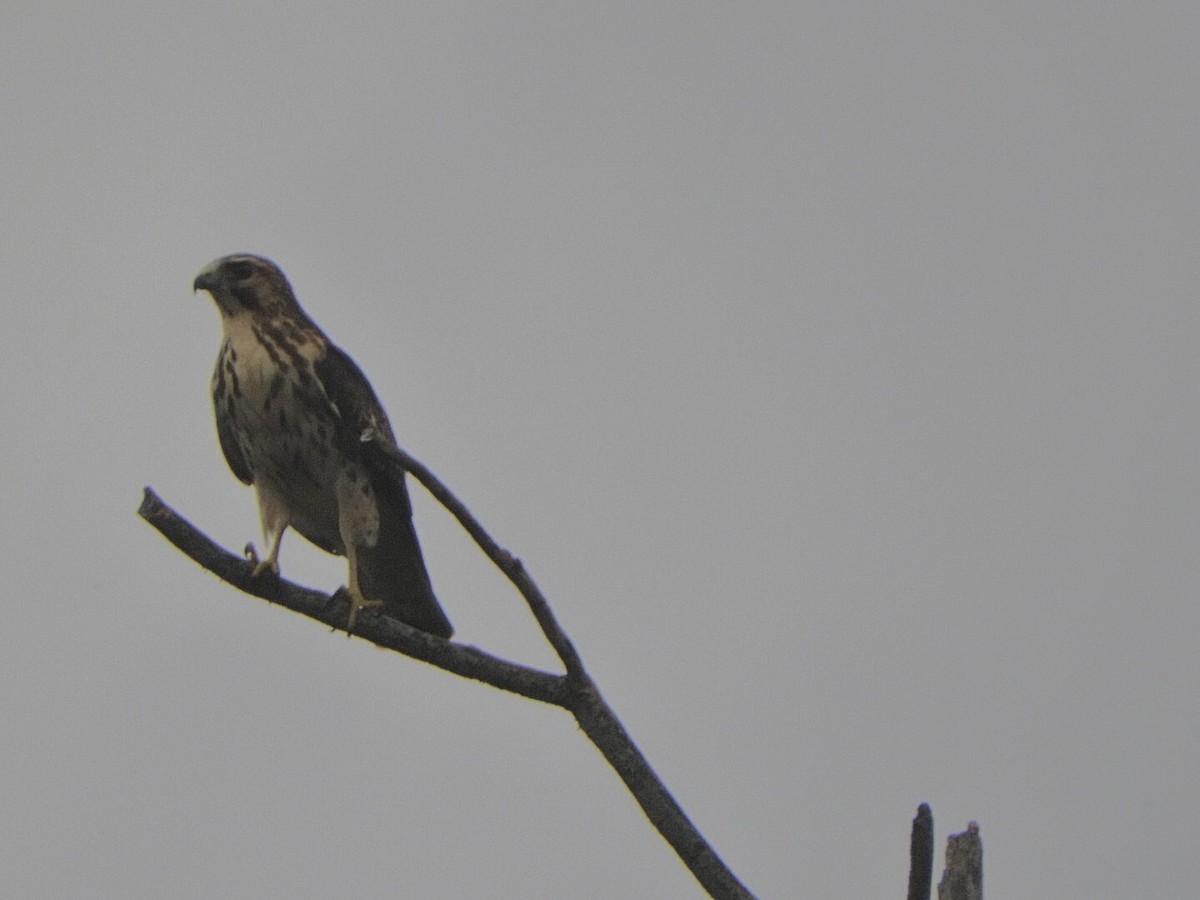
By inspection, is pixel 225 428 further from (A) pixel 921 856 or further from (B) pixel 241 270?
(A) pixel 921 856

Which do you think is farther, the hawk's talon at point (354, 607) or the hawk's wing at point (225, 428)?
the hawk's wing at point (225, 428)

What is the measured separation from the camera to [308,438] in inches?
260

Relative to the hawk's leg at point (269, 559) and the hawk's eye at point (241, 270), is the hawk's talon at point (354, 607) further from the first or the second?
the hawk's eye at point (241, 270)

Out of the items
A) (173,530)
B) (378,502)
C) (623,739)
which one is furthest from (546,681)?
(378,502)

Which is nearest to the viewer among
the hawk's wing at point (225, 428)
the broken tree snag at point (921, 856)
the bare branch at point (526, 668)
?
the broken tree snag at point (921, 856)

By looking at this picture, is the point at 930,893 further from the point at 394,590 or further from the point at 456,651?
the point at 394,590

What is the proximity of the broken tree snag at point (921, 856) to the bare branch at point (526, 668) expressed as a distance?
577 mm

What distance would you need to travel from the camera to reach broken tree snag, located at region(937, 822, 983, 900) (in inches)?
157

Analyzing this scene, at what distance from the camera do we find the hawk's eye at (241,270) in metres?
7.07

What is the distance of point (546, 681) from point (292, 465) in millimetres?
2402

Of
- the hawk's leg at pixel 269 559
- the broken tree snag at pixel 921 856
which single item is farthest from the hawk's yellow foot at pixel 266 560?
the broken tree snag at pixel 921 856

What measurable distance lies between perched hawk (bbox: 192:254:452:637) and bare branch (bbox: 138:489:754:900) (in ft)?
4.20

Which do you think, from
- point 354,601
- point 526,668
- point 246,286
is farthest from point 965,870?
point 246,286

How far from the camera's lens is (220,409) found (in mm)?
6863
